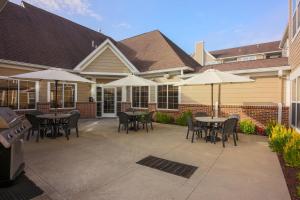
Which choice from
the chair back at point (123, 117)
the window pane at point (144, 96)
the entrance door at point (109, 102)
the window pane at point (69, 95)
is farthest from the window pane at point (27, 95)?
the window pane at point (144, 96)

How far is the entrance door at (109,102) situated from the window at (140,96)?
5.23 feet

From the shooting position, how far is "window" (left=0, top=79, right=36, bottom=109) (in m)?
9.45

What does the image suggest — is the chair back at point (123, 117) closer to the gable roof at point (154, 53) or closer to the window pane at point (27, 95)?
the gable roof at point (154, 53)

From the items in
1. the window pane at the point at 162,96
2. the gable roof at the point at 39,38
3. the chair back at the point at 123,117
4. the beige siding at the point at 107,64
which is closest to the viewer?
the chair back at the point at 123,117

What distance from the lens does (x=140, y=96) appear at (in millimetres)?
13953

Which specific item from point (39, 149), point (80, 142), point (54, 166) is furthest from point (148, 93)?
point (54, 166)

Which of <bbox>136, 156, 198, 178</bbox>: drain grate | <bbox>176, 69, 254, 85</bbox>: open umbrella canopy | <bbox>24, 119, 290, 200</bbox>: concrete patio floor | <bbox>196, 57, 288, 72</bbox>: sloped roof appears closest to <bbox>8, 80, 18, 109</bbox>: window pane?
<bbox>24, 119, 290, 200</bbox>: concrete patio floor

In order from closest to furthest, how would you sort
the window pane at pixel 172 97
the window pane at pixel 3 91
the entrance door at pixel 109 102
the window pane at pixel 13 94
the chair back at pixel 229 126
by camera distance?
the chair back at pixel 229 126 < the window pane at pixel 3 91 < the window pane at pixel 13 94 < the window pane at pixel 172 97 < the entrance door at pixel 109 102

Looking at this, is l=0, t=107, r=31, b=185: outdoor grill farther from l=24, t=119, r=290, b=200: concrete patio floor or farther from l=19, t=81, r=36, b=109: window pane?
l=19, t=81, r=36, b=109: window pane

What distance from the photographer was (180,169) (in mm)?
4426

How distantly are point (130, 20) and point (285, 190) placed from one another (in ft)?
74.0

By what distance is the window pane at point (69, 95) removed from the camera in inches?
484

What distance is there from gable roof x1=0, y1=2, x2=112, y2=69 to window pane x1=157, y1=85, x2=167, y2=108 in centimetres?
639

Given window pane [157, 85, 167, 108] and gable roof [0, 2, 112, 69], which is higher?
gable roof [0, 2, 112, 69]
